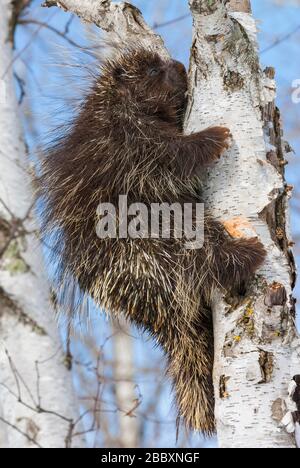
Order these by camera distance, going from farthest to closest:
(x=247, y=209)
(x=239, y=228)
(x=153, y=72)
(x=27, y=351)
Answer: (x=153, y=72) < (x=27, y=351) < (x=239, y=228) < (x=247, y=209)

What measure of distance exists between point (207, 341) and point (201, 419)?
340 mm

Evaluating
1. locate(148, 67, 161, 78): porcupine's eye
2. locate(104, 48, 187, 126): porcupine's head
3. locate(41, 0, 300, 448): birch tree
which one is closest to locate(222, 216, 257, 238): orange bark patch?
locate(41, 0, 300, 448): birch tree

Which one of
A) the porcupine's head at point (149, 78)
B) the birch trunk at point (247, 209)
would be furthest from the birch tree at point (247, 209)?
the porcupine's head at point (149, 78)

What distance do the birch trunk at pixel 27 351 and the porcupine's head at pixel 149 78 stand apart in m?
0.73

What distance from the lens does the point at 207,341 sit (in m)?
3.05

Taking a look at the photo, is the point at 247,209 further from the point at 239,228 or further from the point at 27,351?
the point at 27,351

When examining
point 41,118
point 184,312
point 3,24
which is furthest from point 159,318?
point 3,24

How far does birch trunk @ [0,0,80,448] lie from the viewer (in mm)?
3006

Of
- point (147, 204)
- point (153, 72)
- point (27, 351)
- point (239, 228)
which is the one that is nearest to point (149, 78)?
point (153, 72)

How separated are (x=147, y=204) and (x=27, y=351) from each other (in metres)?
0.79

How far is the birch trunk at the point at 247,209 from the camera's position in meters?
2.37

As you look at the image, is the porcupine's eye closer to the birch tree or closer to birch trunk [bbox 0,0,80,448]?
the birch tree

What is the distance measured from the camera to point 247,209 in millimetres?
2711
